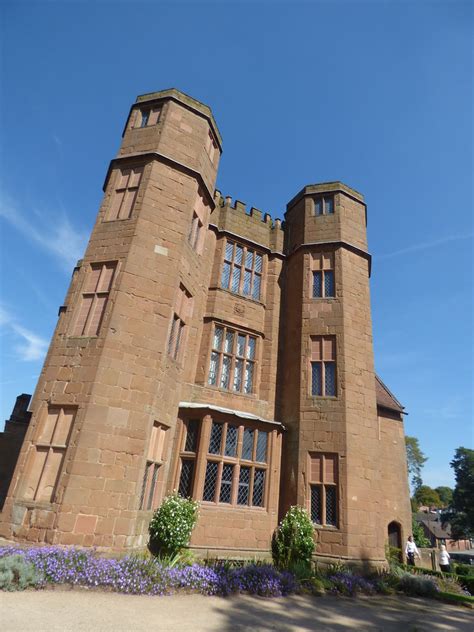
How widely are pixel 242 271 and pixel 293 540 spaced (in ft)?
29.4

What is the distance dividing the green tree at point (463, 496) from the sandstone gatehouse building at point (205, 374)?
A: 1504 inches

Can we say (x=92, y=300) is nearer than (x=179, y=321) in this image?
Yes

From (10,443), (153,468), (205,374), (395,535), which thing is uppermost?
(205,374)

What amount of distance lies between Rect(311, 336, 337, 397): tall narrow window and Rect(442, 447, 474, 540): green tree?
144 feet

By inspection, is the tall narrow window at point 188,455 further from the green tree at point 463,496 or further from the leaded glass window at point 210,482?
the green tree at point 463,496

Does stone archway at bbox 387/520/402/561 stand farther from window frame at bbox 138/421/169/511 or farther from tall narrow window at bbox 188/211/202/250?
tall narrow window at bbox 188/211/202/250

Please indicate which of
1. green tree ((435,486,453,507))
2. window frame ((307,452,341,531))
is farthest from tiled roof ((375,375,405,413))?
green tree ((435,486,453,507))

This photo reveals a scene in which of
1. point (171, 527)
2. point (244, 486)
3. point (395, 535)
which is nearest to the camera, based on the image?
point (171, 527)

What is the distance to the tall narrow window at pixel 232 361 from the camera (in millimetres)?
12805

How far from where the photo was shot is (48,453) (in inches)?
339

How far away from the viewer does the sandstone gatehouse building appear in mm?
8617

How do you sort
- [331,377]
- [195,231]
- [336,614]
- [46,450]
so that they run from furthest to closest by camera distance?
[331,377]
[195,231]
[46,450]
[336,614]

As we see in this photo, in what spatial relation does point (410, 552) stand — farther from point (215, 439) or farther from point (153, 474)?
point (153, 474)

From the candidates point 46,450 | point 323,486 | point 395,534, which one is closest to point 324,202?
point 323,486
